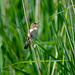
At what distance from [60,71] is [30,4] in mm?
1418

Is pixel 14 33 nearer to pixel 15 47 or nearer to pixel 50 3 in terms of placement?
pixel 15 47

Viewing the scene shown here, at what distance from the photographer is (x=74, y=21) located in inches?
72.2

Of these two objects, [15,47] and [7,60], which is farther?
[15,47]

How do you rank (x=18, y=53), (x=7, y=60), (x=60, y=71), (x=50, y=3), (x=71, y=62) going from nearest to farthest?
(x=71, y=62), (x=60, y=71), (x=7, y=60), (x=18, y=53), (x=50, y=3)

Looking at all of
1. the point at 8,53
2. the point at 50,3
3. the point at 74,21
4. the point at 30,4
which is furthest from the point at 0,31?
the point at 74,21

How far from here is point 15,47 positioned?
322cm

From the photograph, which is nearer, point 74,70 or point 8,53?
point 74,70

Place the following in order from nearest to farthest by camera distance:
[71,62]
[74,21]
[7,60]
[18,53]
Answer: [71,62] → [74,21] → [7,60] → [18,53]

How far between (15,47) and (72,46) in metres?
1.59

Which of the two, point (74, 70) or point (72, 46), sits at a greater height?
point (72, 46)

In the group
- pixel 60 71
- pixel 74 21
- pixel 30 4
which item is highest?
pixel 30 4

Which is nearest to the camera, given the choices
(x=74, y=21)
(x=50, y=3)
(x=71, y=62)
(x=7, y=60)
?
(x=71, y=62)

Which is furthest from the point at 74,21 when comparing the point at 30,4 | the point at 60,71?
the point at 30,4

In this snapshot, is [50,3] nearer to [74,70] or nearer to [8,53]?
[8,53]
